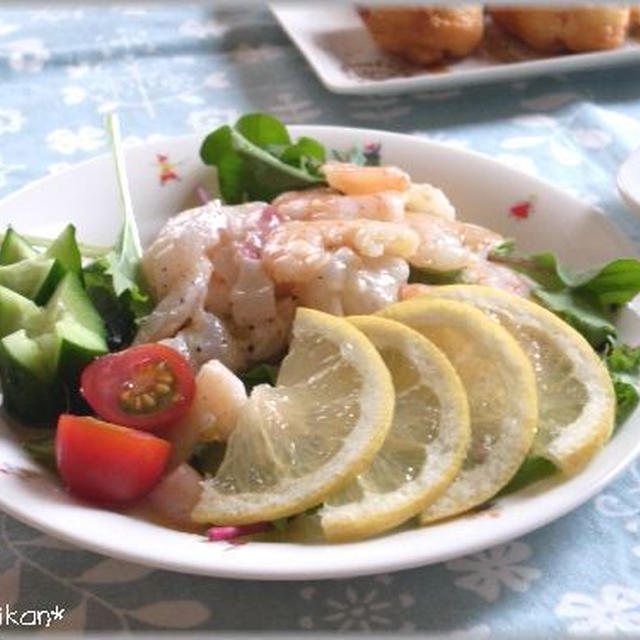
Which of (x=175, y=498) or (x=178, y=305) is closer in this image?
(x=175, y=498)

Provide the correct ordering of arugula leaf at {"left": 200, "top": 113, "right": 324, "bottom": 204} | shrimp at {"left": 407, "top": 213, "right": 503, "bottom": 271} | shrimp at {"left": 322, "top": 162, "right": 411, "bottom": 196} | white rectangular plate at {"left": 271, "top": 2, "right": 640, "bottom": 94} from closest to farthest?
shrimp at {"left": 407, "top": 213, "right": 503, "bottom": 271} < shrimp at {"left": 322, "top": 162, "right": 411, "bottom": 196} < arugula leaf at {"left": 200, "top": 113, "right": 324, "bottom": 204} < white rectangular plate at {"left": 271, "top": 2, "right": 640, "bottom": 94}

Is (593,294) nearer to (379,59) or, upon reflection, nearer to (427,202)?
(427,202)

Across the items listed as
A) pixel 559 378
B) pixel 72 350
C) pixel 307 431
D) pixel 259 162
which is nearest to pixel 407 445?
pixel 307 431

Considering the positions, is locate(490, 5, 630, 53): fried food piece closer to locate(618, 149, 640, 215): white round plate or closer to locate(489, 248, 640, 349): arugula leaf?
locate(618, 149, 640, 215): white round plate

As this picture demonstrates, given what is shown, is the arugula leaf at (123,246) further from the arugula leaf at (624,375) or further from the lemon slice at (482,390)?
the arugula leaf at (624,375)

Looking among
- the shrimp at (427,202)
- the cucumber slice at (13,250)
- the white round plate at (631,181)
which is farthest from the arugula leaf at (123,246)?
the white round plate at (631,181)

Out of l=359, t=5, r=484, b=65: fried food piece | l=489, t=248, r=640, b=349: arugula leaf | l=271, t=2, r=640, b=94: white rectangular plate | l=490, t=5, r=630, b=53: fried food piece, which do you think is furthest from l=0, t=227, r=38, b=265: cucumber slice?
l=490, t=5, r=630, b=53: fried food piece

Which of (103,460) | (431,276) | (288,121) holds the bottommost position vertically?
(288,121)
